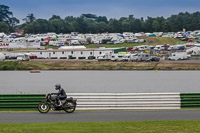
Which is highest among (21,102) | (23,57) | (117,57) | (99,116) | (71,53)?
(71,53)

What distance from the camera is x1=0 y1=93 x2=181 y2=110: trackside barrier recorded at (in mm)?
26484

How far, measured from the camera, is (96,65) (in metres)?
94.1

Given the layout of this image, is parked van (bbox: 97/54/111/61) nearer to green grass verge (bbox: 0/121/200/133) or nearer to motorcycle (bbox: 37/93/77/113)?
motorcycle (bbox: 37/93/77/113)

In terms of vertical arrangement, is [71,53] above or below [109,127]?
above

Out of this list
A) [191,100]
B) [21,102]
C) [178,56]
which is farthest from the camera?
[178,56]

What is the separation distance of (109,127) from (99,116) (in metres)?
3.84

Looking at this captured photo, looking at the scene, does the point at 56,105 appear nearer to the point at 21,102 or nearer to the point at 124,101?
the point at 21,102

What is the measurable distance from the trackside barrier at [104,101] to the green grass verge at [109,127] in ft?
18.4

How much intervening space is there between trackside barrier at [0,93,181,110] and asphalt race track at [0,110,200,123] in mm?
1019

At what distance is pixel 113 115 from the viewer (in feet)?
78.5

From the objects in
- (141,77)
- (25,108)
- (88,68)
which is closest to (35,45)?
(88,68)

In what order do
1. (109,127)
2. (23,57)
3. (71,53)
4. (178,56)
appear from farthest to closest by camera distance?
(71,53) < (23,57) < (178,56) < (109,127)

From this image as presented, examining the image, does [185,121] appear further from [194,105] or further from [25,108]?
[25,108]

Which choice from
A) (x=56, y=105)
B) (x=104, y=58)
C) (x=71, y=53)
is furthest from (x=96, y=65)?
(x=56, y=105)
